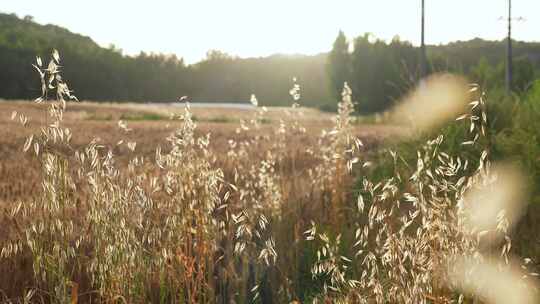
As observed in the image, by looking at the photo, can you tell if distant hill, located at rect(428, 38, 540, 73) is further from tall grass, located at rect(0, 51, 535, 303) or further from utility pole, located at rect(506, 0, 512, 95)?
tall grass, located at rect(0, 51, 535, 303)

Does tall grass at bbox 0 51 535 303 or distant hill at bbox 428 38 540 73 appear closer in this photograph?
tall grass at bbox 0 51 535 303

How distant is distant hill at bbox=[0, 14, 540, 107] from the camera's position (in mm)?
66438

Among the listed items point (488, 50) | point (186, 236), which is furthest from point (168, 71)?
point (186, 236)

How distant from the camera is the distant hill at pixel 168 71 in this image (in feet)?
218

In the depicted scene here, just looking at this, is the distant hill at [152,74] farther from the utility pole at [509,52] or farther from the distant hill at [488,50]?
the utility pole at [509,52]

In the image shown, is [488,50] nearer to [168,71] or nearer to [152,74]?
[168,71]

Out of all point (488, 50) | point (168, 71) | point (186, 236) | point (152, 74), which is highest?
point (488, 50)

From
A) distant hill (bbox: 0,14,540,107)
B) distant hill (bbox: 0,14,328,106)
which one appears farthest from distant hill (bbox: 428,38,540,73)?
distant hill (bbox: 0,14,328,106)

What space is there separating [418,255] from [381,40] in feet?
202

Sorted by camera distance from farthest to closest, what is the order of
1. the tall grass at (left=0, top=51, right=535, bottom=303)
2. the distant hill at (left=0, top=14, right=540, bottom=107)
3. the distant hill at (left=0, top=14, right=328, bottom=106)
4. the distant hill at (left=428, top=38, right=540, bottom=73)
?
the distant hill at (left=428, top=38, right=540, bottom=73)
the distant hill at (left=0, top=14, right=328, bottom=106)
the distant hill at (left=0, top=14, right=540, bottom=107)
the tall grass at (left=0, top=51, right=535, bottom=303)

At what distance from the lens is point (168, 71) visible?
8306 centimetres

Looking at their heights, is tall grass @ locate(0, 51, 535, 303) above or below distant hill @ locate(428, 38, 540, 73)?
below

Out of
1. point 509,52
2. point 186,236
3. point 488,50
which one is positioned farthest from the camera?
point 488,50

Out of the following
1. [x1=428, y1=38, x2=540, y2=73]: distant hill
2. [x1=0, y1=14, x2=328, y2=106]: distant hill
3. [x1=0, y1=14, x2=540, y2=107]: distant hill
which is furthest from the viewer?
[x1=428, y1=38, x2=540, y2=73]: distant hill
